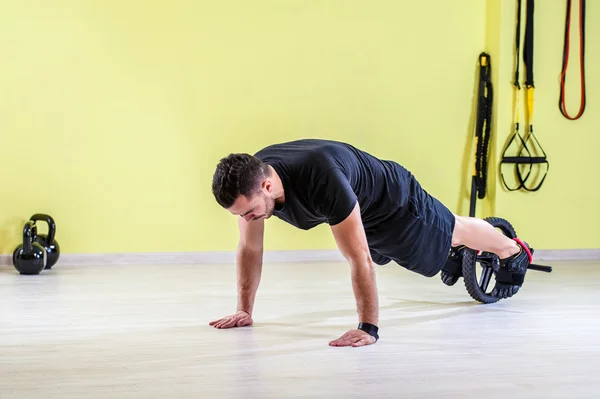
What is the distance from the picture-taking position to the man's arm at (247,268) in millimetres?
2979

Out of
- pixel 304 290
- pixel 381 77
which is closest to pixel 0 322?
pixel 304 290

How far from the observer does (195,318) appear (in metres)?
3.33

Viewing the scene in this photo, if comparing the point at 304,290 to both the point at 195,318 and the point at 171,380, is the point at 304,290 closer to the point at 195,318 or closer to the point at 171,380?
the point at 195,318

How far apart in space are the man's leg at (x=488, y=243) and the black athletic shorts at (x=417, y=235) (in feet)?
0.29

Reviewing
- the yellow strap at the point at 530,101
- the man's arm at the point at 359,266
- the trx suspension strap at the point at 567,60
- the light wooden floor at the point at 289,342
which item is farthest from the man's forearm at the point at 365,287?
the trx suspension strap at the point at 567,60

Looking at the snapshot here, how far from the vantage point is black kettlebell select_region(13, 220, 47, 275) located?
4.70 m

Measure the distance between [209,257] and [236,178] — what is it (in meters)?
3.11

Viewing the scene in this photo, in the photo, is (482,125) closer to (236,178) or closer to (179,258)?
(179,258)

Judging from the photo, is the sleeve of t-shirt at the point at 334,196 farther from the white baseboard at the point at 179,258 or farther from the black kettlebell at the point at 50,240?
the white baseboard at the point at 179,258

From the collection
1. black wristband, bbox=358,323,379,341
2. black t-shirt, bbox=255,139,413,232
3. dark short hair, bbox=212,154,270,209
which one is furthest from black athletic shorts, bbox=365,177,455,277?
dark short hair, bbox=212,154,270,209

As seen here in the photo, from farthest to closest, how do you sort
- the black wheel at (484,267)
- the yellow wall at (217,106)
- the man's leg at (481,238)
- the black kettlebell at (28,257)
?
the yellow wall at (217,106) < the black kettlebell at (28,257) < the black wheel at (484,267) < the man's leg at (481,238)

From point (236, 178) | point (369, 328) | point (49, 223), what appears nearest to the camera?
point (236, 178)

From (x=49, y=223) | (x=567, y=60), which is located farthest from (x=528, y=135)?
(x=49, y=223)

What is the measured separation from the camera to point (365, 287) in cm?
264
